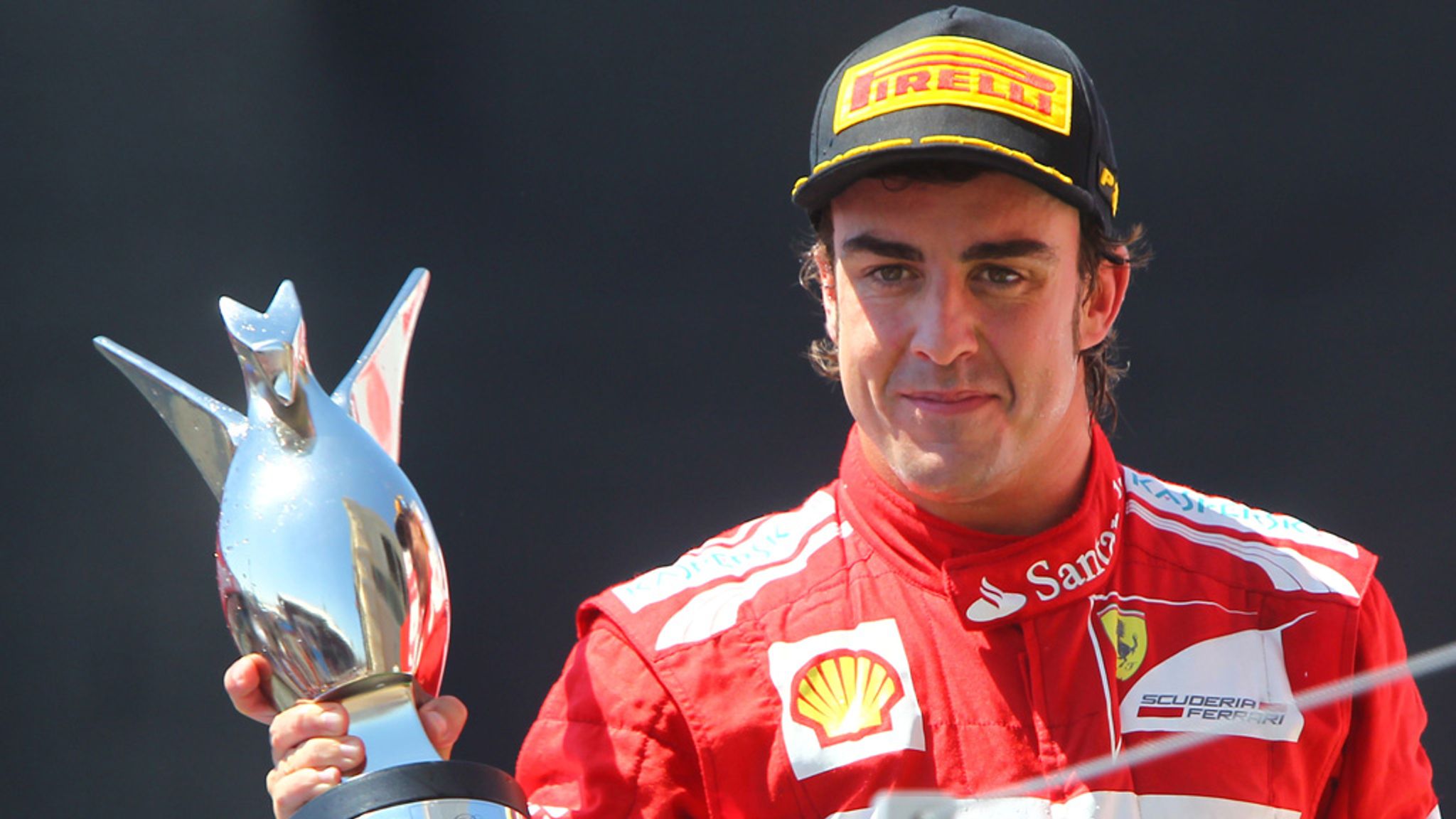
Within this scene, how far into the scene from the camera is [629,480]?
1956 millimetres

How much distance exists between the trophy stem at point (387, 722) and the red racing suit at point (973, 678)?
9.5 inches

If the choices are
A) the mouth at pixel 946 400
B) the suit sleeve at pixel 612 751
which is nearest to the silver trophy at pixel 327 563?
the suit sleeve at pixel 612 751

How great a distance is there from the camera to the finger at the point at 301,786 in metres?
1.02

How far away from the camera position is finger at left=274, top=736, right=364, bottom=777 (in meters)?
1.03

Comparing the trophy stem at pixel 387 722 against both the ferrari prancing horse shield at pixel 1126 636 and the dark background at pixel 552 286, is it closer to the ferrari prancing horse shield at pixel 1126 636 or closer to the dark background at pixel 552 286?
the ferrari prancing horse shield at pixel 1126 636

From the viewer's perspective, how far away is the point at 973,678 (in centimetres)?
133

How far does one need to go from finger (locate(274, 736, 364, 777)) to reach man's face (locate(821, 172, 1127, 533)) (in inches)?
21.2

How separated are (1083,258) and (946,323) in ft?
0.67

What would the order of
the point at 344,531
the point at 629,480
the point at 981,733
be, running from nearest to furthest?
the point at 344,531 → the point at 981,733 → the point at 629,480

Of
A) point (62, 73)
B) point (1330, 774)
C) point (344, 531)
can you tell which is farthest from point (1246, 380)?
point (62, 73)

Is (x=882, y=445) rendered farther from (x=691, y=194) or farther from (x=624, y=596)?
(x=691, y=194)

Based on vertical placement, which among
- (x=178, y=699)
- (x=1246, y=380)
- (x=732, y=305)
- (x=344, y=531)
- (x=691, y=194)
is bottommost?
(x=178, y=699)

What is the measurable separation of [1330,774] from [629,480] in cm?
92

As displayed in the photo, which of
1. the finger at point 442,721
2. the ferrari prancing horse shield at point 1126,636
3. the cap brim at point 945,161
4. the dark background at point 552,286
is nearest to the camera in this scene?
the finger at point 442,721
